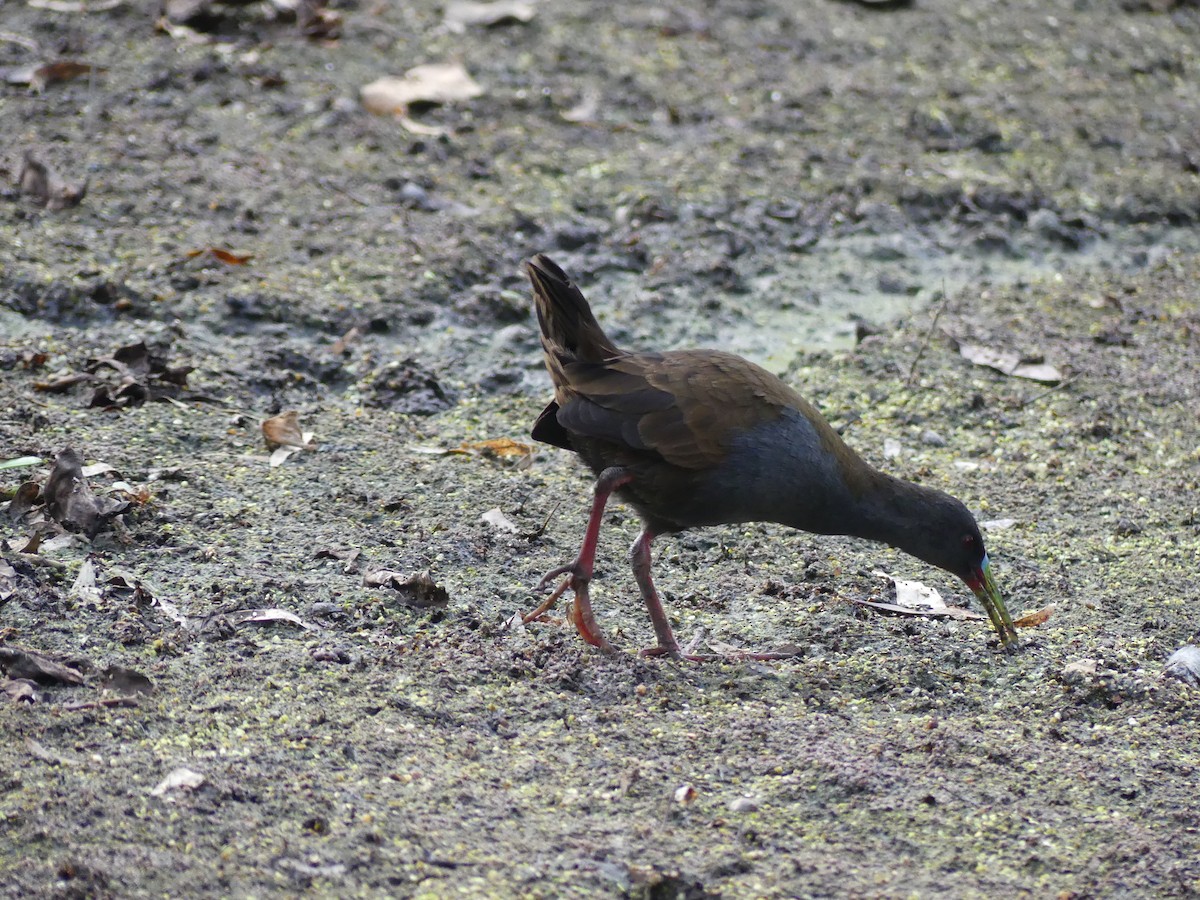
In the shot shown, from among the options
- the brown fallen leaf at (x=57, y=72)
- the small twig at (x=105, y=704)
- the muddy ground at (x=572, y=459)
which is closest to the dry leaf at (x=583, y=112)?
the muddy ground at (x=572, y=459)

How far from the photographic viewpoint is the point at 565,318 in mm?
4652

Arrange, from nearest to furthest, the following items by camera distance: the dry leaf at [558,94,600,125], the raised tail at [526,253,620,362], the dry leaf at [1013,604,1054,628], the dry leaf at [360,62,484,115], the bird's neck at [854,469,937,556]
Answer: the raised tail at [526,253,620,362]
the bird's neck at [854,469,937,556]
the dry leaf at [1013,604,1054,628]
the dry leaf at [360,62,484,115]
the dry leaf at [558,94,600,125]

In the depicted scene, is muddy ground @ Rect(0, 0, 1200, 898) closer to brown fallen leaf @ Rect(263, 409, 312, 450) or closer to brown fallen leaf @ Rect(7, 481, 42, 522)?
brown fallen leaf @ Rect(7, 481, 42, 522)

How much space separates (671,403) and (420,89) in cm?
503

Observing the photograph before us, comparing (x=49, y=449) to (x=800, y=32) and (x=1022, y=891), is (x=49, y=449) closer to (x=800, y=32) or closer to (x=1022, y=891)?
(x=1022, y=891)

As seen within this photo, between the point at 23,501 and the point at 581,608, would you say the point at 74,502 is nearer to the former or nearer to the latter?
the point at 23,501

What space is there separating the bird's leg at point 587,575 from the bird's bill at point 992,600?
4.21ft

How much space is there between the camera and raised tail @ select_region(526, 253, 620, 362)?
4617 millimetres

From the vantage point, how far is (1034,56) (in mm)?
10445

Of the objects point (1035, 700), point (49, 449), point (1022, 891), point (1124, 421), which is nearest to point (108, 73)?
point (49, 449)

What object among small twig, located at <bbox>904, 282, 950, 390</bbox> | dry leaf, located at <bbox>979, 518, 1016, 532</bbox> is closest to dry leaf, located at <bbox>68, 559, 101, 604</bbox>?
dry leaf, located at <bbox>979, 518, 1016, 532</bbox>

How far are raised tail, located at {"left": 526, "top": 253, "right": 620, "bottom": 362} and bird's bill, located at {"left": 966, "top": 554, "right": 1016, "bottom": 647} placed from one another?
1467 mm

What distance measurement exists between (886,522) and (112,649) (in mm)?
2548

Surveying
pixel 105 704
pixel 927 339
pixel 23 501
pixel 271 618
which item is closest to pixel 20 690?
pixel 105 704
